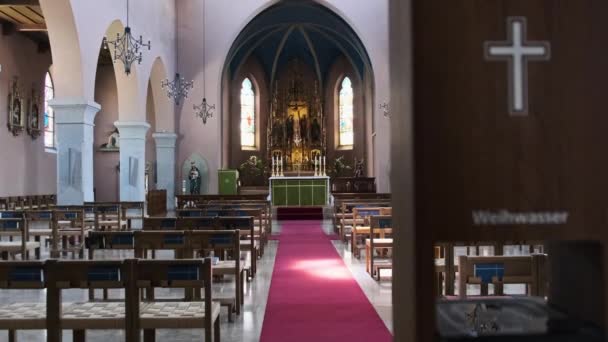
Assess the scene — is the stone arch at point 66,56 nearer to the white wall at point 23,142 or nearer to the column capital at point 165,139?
the white wall at point 23,142

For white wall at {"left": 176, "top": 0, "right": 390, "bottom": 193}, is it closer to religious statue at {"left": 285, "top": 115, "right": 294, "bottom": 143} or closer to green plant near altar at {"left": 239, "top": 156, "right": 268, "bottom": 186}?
green plant near altar at {"left": 239, "top": 156, "right": 268, "bottom": 186}

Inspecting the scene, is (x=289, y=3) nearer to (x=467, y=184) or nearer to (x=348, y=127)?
(x=348, y=127)

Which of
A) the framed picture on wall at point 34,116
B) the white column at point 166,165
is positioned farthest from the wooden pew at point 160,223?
the white column at point 166,165

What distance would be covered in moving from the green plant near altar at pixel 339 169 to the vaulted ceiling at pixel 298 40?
4.25 meters

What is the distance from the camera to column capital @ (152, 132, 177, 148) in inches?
817

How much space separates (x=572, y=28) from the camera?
1.02 metres

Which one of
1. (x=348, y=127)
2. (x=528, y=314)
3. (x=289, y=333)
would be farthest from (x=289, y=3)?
(x=528, y=314)

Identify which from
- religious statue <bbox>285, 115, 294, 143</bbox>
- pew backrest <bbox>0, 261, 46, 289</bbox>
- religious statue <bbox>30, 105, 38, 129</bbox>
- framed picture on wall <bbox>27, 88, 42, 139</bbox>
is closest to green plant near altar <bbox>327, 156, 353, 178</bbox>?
religious statue <bbox>285, 115, 294, 143</bbox>

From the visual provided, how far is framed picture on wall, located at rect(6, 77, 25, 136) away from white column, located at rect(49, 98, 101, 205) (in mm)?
6250

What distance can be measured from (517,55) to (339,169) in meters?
26.6

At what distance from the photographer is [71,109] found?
12344 mm

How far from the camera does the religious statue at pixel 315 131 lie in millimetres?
28375

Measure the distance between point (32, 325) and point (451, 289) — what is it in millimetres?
2984

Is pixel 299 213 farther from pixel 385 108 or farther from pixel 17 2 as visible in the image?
pixel 17 2
